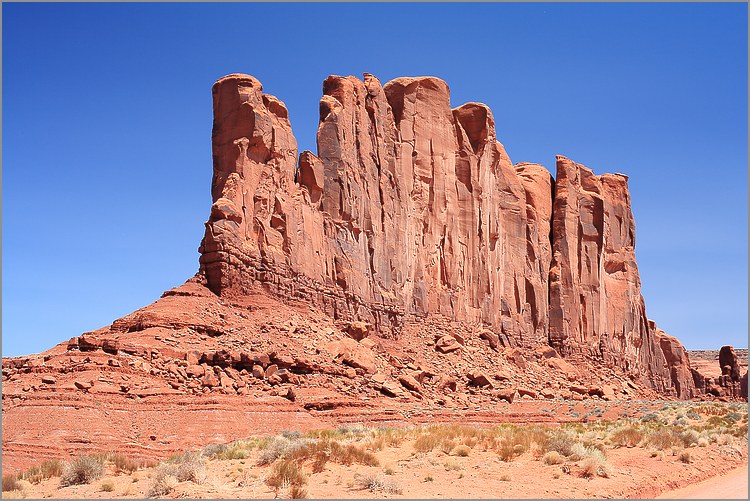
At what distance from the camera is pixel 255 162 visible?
41.9 m

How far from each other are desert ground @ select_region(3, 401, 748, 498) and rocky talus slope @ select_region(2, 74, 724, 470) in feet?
19.4

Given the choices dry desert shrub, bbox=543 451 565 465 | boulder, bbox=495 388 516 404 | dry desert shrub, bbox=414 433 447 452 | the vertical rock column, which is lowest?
dry desert shrub, bbox=543 451 565 465

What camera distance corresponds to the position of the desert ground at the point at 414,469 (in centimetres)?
1727

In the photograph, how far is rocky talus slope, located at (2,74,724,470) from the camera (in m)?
29.5

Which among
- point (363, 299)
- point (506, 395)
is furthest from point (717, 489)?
point (363, 299)

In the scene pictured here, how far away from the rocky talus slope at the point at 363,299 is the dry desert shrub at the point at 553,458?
12.6 meters

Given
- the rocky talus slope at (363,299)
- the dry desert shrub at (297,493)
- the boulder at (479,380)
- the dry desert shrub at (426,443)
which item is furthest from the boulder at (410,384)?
the dry desert shrub at (297,493)

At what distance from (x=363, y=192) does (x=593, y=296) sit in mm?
28764

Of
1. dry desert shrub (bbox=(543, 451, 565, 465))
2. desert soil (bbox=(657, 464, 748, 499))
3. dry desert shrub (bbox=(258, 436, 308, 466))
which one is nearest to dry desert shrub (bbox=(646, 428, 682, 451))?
desert soil (bbox=(657, 464, 748, 499))

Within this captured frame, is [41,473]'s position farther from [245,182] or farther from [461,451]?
[245,182]

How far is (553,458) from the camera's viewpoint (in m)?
19.9

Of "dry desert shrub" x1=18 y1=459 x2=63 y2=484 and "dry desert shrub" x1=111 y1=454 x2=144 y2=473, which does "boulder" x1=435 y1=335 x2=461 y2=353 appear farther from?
"dry desert shrub" x1=18 y1=459 x2=63 y2=484

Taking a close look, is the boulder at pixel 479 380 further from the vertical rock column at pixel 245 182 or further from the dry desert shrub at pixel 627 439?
the dry desert shrub at pixel 627 439

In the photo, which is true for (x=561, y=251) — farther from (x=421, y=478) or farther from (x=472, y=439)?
(x=421, y=478)
